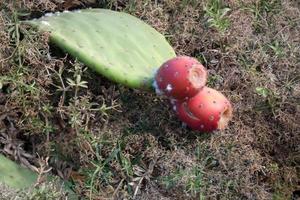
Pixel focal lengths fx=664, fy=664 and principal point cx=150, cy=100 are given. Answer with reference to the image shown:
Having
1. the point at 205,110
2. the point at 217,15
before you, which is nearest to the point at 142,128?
the point at 205,110

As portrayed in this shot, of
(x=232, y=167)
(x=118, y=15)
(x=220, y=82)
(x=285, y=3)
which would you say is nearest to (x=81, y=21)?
(x=118, y=15)

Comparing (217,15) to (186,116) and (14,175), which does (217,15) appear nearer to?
(186,116)

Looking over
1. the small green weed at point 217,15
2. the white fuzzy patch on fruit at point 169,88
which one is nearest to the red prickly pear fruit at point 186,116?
the white fuzzy patch on fruit at point 169,88

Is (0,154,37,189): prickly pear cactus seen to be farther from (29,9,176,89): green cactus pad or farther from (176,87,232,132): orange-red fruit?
(176,87,232,132): orange-red fruit

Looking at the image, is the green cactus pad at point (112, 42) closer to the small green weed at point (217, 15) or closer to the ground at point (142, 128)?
the ground at point (142, 128)

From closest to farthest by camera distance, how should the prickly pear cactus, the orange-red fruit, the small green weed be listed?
the prickly pear cactus
the orange-red fruit
the small green weed

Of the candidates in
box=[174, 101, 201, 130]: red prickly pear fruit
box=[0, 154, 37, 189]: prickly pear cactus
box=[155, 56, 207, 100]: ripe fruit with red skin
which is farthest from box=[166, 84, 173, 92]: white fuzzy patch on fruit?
box=[0, 154, 37, 189]: prickly pear cactus

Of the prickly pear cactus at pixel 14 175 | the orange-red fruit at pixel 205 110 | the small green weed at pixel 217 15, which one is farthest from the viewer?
the small green weed at pixel 217 15

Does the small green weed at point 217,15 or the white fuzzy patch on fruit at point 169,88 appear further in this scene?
the small green weed at point 217,15
